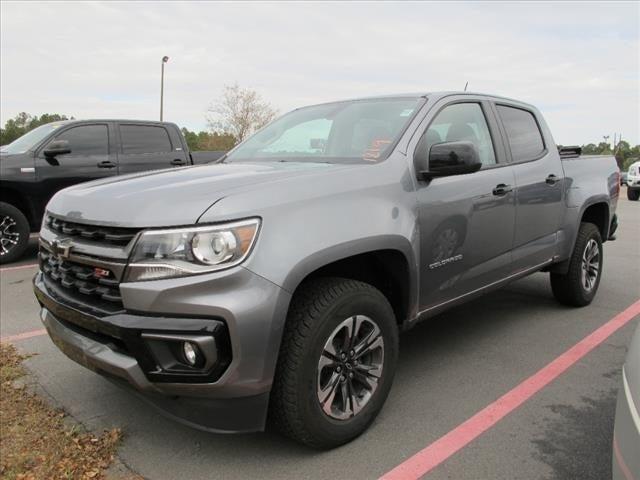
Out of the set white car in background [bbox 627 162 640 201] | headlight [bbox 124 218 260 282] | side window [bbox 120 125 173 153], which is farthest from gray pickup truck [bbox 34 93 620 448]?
white car in background [bbox 627 162 640 201]

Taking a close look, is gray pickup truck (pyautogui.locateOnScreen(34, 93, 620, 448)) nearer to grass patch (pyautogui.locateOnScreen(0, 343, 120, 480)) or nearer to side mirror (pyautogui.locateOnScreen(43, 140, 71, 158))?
grass patch (pyautogui.locateOnScreen(0, 343, 120, 480))

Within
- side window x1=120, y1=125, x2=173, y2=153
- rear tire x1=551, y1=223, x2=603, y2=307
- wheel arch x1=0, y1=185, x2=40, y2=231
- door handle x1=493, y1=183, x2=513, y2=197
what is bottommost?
rear tire x1=551, y1=223, x2=603, y2=307

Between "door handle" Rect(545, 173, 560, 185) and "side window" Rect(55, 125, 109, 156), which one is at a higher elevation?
"side window" Rect(55, 125, 109, 156)

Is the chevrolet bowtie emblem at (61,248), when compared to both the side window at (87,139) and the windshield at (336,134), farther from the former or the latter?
the side window at (87,139)

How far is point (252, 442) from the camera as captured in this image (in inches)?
110

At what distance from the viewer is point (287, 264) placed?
2334 millimetres

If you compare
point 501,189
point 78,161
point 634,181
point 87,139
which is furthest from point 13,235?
point 634,181

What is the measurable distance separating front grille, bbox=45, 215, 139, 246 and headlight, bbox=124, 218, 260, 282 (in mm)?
95

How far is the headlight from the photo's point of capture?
87.6 inches

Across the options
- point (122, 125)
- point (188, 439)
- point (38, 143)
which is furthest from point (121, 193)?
point (122, 125)

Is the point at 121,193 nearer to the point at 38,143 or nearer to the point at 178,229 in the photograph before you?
the point at 178,229

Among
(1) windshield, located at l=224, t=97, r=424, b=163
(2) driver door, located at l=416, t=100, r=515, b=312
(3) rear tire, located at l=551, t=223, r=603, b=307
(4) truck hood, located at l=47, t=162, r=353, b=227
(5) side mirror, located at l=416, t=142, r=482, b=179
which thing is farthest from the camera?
(3) rear tire, located at l=551, t=223, r=603, b=307

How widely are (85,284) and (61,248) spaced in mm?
254

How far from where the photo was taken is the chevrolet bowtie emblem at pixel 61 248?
2.56 meters
